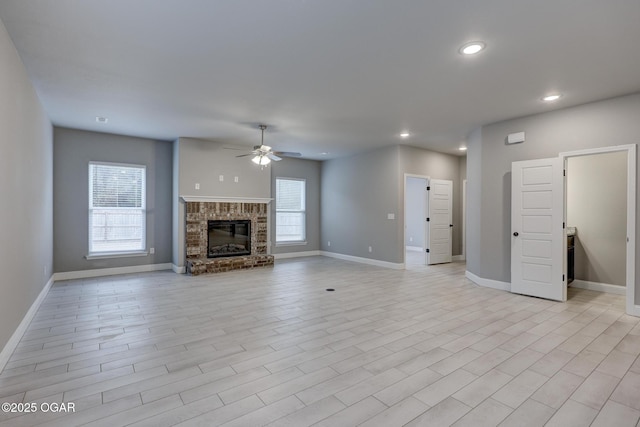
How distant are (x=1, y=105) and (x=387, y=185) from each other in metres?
6.26

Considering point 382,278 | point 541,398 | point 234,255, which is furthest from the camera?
point 234,255

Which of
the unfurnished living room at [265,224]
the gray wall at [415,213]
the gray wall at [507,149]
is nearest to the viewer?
the unfurnished living room at [265,224]

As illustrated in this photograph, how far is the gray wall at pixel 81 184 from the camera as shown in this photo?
587 centimetres

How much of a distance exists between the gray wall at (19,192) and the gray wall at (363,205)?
6.05 metres

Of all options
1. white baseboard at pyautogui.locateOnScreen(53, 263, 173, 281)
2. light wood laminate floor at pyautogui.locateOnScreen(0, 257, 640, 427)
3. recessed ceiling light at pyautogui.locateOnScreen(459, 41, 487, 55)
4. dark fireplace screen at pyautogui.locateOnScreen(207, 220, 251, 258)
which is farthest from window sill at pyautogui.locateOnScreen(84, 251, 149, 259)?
recessed ceiling light at pyautogui.locateOnScreen(459, 41, 487, 55)

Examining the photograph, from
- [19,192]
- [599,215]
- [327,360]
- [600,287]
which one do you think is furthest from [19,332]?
[599,215]

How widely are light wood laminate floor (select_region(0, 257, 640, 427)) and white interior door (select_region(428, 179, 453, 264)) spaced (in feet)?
9.75

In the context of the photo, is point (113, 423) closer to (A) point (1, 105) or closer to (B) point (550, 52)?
(A) point (1, 105)

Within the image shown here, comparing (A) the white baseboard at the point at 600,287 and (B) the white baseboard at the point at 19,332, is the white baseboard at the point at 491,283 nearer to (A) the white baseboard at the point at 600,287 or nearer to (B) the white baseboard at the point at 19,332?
(A) the white baseboard at the point at 600,287

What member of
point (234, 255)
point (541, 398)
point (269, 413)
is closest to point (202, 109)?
point (234, 255)

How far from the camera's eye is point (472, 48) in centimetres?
292

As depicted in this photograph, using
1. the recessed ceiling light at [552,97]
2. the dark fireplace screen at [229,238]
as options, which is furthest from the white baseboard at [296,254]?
the recessed ceiling light at [552,97]

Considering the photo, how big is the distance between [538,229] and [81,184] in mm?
7776

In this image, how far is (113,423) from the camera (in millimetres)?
1926
